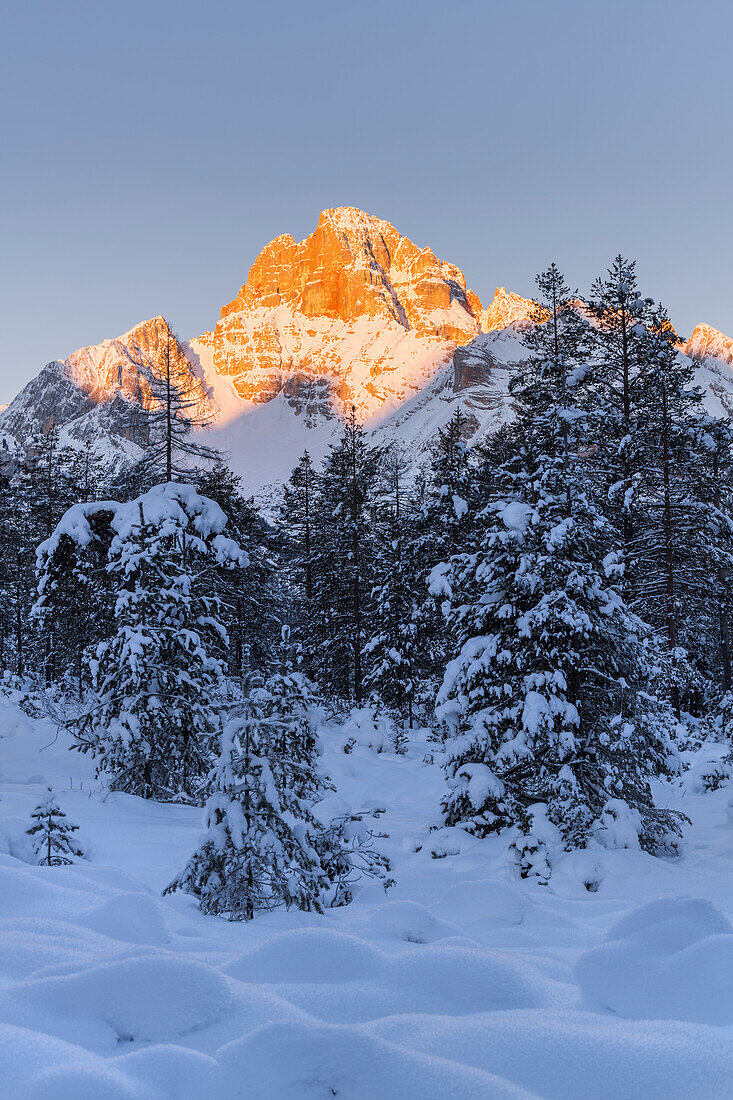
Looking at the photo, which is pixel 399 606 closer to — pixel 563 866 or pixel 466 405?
pixel 563 866

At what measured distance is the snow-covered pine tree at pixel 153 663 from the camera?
9.20 m

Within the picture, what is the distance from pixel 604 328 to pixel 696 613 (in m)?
8.55

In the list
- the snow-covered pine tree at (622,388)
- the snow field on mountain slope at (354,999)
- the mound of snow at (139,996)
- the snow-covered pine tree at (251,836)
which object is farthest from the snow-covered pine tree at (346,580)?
the mound of snow at (139,996)

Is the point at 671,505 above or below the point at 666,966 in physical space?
above

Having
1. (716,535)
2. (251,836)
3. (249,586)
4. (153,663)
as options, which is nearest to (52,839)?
(251,836)

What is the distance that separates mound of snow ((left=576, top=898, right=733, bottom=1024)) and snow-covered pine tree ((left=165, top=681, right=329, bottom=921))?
2.11 metres

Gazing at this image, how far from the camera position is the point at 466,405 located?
18075 centimetres

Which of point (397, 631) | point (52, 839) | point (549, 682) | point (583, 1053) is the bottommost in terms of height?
point (52, 839)

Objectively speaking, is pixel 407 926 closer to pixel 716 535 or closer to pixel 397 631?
pixel 716 535

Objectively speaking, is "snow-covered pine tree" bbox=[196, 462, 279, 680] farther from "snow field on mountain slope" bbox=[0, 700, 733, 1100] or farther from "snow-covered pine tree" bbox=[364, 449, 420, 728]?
"snow field on mountain slope" bbox=[0, 700, 733, 1100]

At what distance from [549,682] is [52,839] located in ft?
16.9

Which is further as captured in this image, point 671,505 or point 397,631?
point 397,631

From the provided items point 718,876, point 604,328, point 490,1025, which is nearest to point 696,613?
point 604,328

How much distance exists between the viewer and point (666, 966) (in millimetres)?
2795
